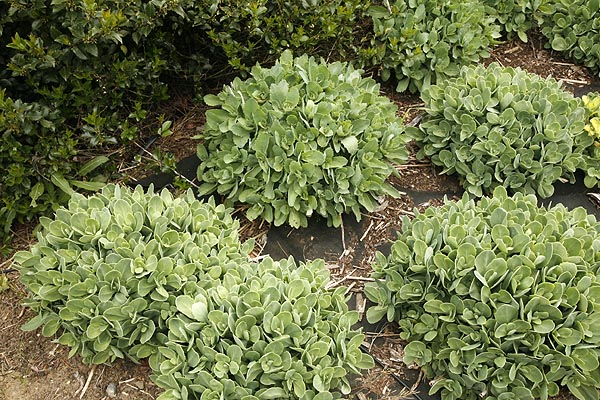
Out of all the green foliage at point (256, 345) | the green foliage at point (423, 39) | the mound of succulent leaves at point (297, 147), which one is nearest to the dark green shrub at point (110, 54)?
the green foliage at point (423, 39)

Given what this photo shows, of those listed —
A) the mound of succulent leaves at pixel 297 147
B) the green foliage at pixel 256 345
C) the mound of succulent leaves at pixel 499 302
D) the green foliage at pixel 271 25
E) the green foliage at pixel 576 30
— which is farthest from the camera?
the green foliage at pixel 576 30

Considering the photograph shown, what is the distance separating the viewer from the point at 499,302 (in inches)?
108

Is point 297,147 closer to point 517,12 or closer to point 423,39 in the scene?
point 423,39

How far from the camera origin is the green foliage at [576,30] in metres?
4.53

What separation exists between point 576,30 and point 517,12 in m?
0.45

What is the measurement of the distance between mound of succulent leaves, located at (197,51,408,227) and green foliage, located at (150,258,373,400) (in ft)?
2.35

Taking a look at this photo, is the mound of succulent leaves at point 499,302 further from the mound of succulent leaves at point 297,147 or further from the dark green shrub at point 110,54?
the dark green shrub at point 110,54

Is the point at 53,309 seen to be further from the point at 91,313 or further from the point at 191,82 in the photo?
the point at 191,82

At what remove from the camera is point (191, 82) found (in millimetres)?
4160

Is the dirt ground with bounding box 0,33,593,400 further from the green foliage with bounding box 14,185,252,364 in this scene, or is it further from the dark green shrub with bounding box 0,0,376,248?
the dark green shrub with bounding box 0,0,376,248

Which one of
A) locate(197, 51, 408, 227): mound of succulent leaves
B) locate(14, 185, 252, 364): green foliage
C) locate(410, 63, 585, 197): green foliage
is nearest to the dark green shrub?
locate(197, 51, 408, 227): mound of succulent leaves

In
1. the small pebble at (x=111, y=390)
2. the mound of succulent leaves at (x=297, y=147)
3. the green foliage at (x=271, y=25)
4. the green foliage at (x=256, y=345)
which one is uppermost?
the green foliage at (x=271, y=25)

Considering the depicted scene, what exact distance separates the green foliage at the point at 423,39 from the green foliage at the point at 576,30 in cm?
74

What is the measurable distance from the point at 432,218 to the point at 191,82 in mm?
1938
